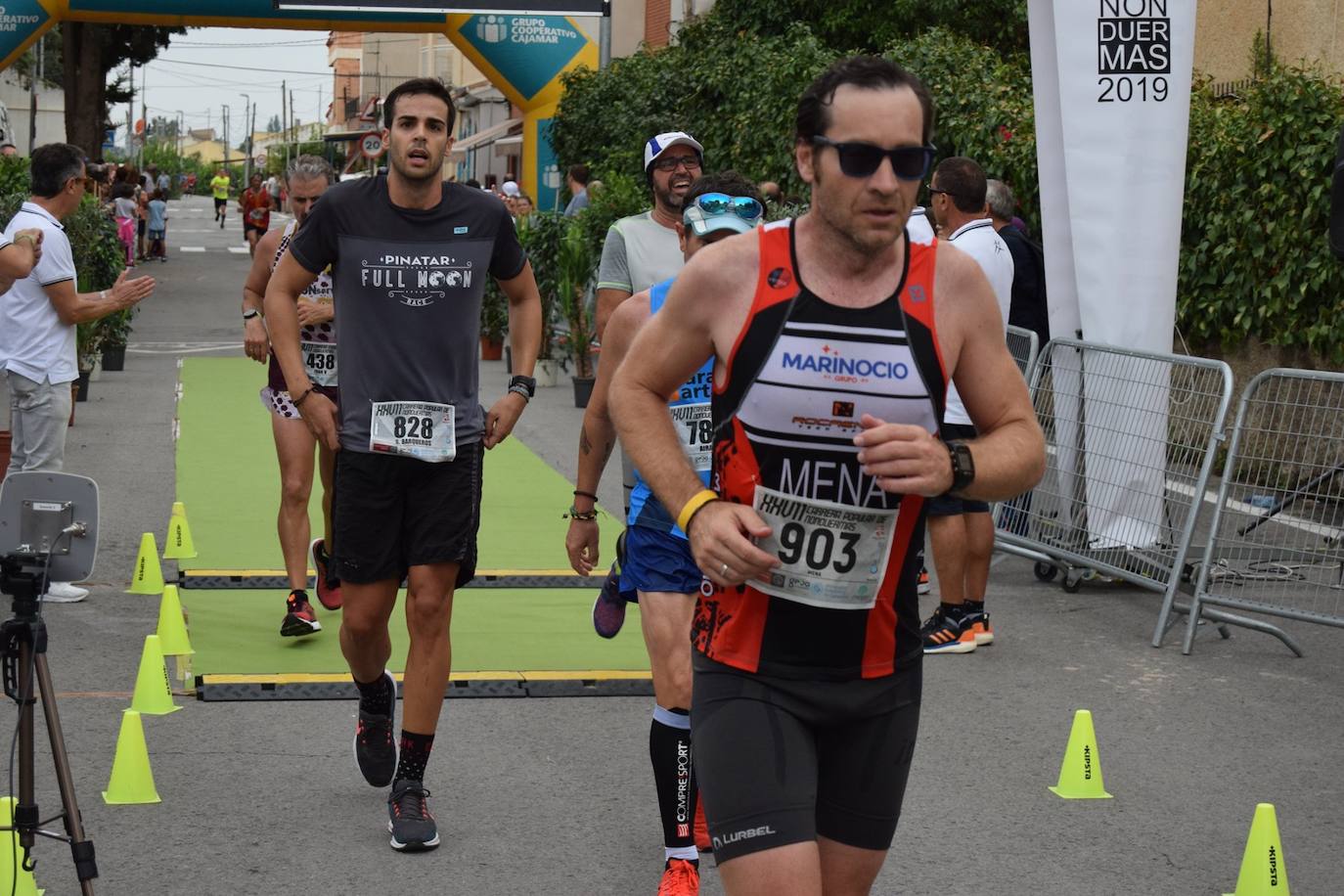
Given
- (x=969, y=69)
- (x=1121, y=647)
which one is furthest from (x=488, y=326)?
(x=1121, y=647)

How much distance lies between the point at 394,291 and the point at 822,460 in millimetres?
2549

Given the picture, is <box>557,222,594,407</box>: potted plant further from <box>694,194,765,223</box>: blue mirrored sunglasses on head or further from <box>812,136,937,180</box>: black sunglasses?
<box>812,136,937,180</box>: black sunglasses

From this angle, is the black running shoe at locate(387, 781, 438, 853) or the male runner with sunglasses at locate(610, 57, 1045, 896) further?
the black running shoe at locate(387, 781, 438, 853)

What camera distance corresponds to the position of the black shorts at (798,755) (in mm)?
3348

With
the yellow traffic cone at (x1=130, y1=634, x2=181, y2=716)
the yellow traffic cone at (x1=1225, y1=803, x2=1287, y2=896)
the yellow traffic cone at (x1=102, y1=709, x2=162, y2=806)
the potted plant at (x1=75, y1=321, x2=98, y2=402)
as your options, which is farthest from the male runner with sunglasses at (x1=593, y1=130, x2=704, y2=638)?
the potted plant at (x1=75, y1=321, x2=98, y2=402)

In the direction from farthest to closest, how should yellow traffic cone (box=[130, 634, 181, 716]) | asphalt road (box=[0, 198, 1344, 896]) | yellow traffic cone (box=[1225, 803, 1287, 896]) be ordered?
yellow traffic cone (box=[130, 634, 181, 716]) < asphalt road (box=[0, 198, 1344, 896]) < yellow traffic cone (box=[1225, 803, 1287, 896])

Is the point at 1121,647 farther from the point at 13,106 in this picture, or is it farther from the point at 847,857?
the point at 13,106

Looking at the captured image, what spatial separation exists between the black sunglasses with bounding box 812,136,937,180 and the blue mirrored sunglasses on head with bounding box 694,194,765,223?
1726 millimetres

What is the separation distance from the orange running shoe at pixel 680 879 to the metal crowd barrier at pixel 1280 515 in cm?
402

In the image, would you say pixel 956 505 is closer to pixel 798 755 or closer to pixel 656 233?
pixel 656 233

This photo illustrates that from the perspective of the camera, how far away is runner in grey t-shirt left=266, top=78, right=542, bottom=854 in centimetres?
552

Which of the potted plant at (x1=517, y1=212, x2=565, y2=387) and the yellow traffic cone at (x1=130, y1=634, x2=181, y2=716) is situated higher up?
the potted plant at (x1=517, y1=212, x2=565, y2=387)

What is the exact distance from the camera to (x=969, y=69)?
16.5 metres

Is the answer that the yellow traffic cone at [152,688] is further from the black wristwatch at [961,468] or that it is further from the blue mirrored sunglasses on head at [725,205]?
the black wristwatch at [961,468]
